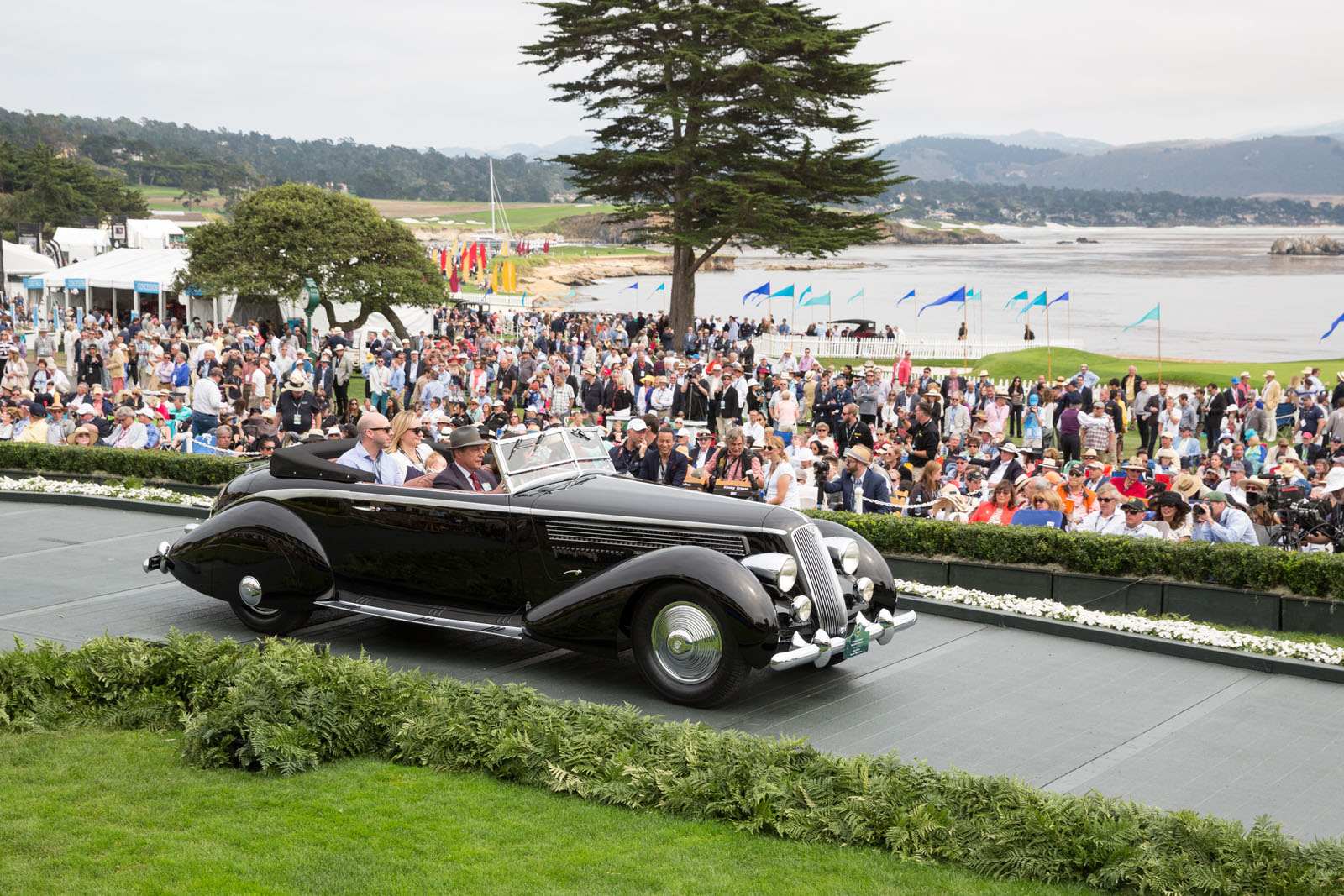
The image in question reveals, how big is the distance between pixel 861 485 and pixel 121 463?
1011cm

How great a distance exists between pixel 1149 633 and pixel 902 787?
456cm

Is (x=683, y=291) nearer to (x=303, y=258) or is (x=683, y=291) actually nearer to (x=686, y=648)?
(x=303, y=258)

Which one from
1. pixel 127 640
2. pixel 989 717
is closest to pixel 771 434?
pixel 989 717

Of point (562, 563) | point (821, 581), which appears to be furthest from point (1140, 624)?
point (562, 563)

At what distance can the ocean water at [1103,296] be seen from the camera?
57750 millimetres

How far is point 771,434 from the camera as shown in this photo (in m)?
14.8

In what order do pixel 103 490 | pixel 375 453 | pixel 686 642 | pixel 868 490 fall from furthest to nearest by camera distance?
1. pixel 103 490
2. pixel 868 490
3. pixel 375 453
4. pixel 686 642

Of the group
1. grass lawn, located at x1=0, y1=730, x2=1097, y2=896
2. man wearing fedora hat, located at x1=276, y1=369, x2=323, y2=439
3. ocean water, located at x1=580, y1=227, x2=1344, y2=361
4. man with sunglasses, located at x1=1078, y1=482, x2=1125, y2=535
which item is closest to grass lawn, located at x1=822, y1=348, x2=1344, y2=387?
ocean water, located at x1=580, y1=227, x2=1344, y2=361

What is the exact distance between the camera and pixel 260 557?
896 cm

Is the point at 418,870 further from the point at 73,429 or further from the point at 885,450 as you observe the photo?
the point at 73,429

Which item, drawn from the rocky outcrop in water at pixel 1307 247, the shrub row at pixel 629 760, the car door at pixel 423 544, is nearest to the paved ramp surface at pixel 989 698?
the car door at pixel 423 544

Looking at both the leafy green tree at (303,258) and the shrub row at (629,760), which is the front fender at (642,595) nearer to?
the shrub row at (629,760)

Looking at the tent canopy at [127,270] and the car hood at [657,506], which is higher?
A: the tent canopy at [127,270]

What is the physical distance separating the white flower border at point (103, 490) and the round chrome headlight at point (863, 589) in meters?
9.23
